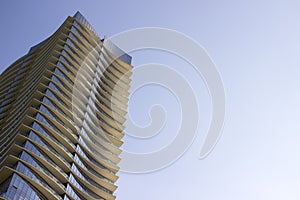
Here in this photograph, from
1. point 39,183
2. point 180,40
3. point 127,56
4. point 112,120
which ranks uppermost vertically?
point 127,56

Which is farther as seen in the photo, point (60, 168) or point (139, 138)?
point (60, 168)

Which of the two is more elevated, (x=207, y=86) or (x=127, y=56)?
(x=127, y=56)

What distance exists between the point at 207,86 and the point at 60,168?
32.3 m

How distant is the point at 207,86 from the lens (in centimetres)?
3841

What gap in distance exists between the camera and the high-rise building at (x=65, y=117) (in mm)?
55062

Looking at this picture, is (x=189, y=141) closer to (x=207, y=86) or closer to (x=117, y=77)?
(x=207, y=86)

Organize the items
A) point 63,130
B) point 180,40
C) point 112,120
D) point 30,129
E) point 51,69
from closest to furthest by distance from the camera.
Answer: point 180,40 < point 30,129 < point 63,130 < point 51,69 < point 112,120

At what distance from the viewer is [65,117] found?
66.3 m

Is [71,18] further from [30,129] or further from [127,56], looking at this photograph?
[30,129]


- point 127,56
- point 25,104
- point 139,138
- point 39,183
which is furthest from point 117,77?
point 139,138

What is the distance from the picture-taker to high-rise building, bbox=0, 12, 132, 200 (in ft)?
181

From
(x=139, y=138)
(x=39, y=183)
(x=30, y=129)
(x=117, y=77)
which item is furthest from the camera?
(x=117, y=77)

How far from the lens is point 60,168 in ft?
200

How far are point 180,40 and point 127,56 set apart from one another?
59.0 m
